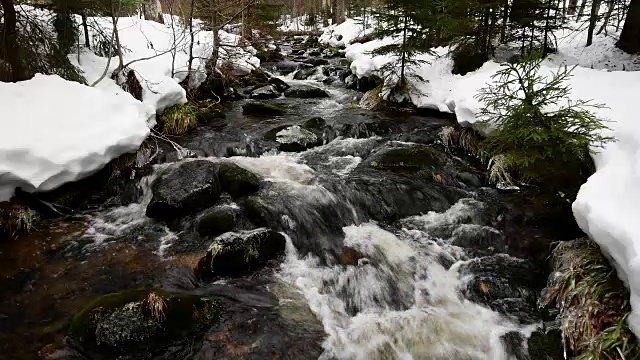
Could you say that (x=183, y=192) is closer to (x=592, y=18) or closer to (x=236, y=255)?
(x=236, y=255)

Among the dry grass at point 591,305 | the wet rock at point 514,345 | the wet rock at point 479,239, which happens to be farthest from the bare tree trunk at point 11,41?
the dry grass at point 591,305

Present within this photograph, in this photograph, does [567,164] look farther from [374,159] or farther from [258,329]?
[258,329]

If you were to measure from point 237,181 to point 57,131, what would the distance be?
2934 millimetres

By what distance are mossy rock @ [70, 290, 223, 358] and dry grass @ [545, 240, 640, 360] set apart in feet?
12.1

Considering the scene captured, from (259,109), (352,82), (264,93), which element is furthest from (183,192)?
(352,82)

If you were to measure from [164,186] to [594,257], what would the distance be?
6198mm

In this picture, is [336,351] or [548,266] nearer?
[336,351]

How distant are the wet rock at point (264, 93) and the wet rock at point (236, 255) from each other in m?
9.90

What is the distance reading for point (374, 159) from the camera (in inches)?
337

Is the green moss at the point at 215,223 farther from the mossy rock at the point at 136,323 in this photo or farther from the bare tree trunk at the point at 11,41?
the bare tree trunk at the point at 11,41

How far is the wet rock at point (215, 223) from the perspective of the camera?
5.84 metres

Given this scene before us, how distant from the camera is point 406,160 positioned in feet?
27.1

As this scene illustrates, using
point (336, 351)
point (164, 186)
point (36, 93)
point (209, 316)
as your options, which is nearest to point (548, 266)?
point (336, 351)

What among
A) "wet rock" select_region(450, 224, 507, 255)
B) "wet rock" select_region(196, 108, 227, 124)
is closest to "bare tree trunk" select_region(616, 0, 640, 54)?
"wet rock" select_region(450, 224, 507, 255)
